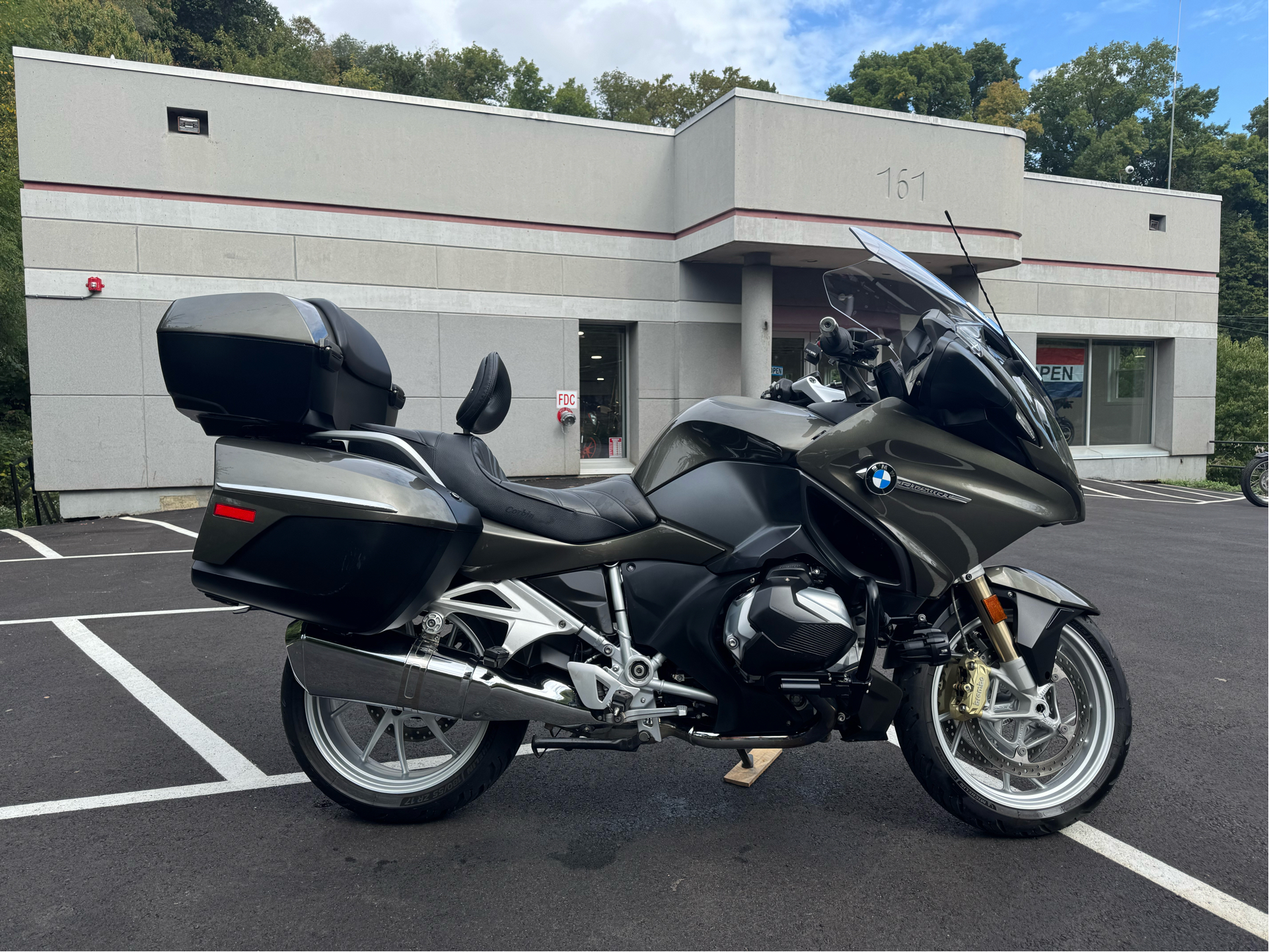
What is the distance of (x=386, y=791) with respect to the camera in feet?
9.05

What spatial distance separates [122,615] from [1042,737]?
18.2 ft

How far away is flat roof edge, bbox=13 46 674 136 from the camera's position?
11.2 meters

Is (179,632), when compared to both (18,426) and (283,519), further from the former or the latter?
(18,426)

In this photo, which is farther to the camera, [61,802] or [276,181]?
[276,181]

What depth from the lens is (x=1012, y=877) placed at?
2477 millimetres

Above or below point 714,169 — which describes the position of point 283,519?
below

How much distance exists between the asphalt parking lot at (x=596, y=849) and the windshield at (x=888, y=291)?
1629 millimetres

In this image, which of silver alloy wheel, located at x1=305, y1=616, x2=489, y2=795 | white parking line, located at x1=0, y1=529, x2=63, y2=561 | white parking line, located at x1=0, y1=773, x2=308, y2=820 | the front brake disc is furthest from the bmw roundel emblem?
white parking line, located at x1=0, y1=529, x2=63, y2=561

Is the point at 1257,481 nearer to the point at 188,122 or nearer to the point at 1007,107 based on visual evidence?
the point at 188,122

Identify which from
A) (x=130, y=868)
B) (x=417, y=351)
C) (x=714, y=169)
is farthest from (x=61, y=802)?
(x=714, y=169)

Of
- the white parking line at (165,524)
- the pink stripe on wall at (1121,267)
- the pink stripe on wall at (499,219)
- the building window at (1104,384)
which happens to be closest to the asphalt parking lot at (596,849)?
the white parking line at (165,524)

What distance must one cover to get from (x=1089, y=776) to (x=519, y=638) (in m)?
1.91

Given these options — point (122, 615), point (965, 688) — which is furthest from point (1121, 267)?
point (122, 615)

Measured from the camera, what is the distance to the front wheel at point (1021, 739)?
2.68 metres
